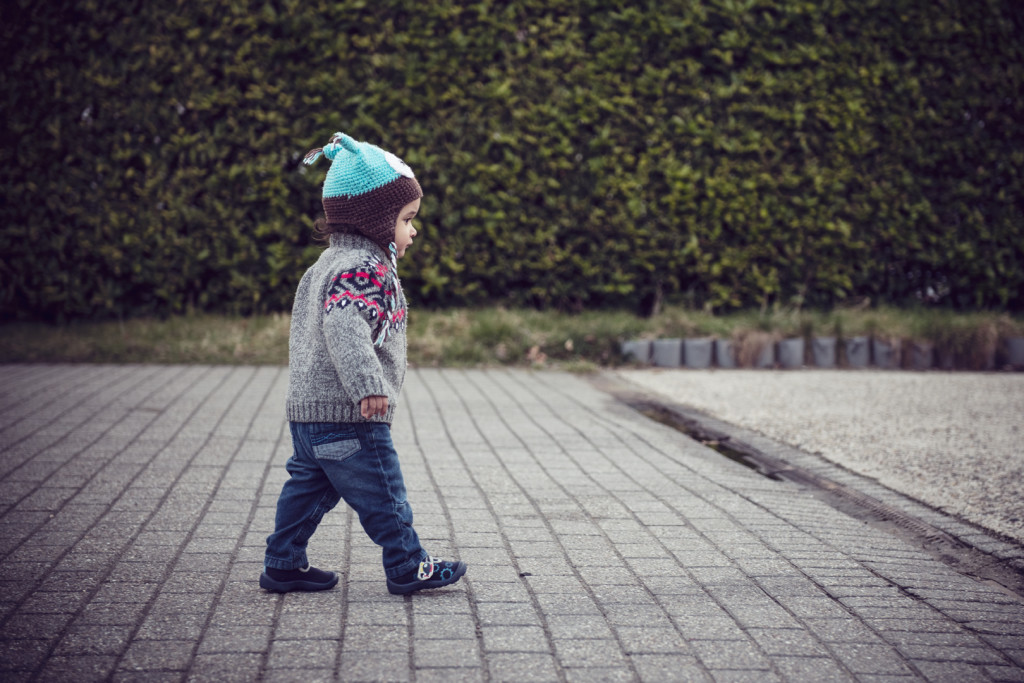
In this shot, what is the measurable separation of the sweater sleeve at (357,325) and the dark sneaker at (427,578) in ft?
1.94

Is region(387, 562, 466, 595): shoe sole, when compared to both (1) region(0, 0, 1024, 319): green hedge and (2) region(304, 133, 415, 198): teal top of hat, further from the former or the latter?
(1) region(0, 0, 1024, 319): green hedge

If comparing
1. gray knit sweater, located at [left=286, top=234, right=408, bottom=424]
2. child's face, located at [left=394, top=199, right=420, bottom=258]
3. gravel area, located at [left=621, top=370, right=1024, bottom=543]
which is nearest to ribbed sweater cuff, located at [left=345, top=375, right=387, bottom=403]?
gray knit sweater, located at [left=286, top=234, right=408, bottom=424]

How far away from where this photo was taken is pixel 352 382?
2.56m

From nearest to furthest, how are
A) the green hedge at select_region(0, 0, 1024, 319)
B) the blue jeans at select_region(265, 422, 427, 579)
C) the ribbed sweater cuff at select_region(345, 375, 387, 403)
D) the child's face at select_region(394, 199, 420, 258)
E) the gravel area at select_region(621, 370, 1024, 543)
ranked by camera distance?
the ribbed sweater cuff at select_region(345, 375, 387, 403)
the blue jeans at select_region(265, 422, 427, 579)
the child's face at select_region(394, 199, 420, 258)
the gravel area at select_region(621, 370, 1024, 543)
the green hedge at select_region(0, 0, 1024, 319)

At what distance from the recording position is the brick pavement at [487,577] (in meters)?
2.31

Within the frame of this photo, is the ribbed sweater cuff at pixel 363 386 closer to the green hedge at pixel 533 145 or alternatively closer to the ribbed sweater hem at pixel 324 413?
the ribbed sweater hem at pixel 324 413

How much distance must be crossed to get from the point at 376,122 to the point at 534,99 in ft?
4.94

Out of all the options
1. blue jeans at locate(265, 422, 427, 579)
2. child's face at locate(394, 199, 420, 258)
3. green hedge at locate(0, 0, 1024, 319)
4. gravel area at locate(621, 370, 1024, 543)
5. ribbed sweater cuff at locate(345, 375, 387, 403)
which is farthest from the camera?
green hedge at locate(0, 0, 1024, 319)

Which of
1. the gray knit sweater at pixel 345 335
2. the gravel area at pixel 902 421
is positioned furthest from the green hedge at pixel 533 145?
the gray knit sweater at pixel 345 335

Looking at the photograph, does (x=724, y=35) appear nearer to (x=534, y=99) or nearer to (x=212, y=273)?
(x=534, y=99)

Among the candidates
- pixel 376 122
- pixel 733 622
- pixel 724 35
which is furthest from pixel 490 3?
pixel 733 622

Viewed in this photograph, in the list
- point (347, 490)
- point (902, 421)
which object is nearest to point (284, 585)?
point (347, 490)

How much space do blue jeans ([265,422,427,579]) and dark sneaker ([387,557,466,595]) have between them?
0.09 feet

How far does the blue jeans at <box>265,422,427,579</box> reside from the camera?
104 inches
